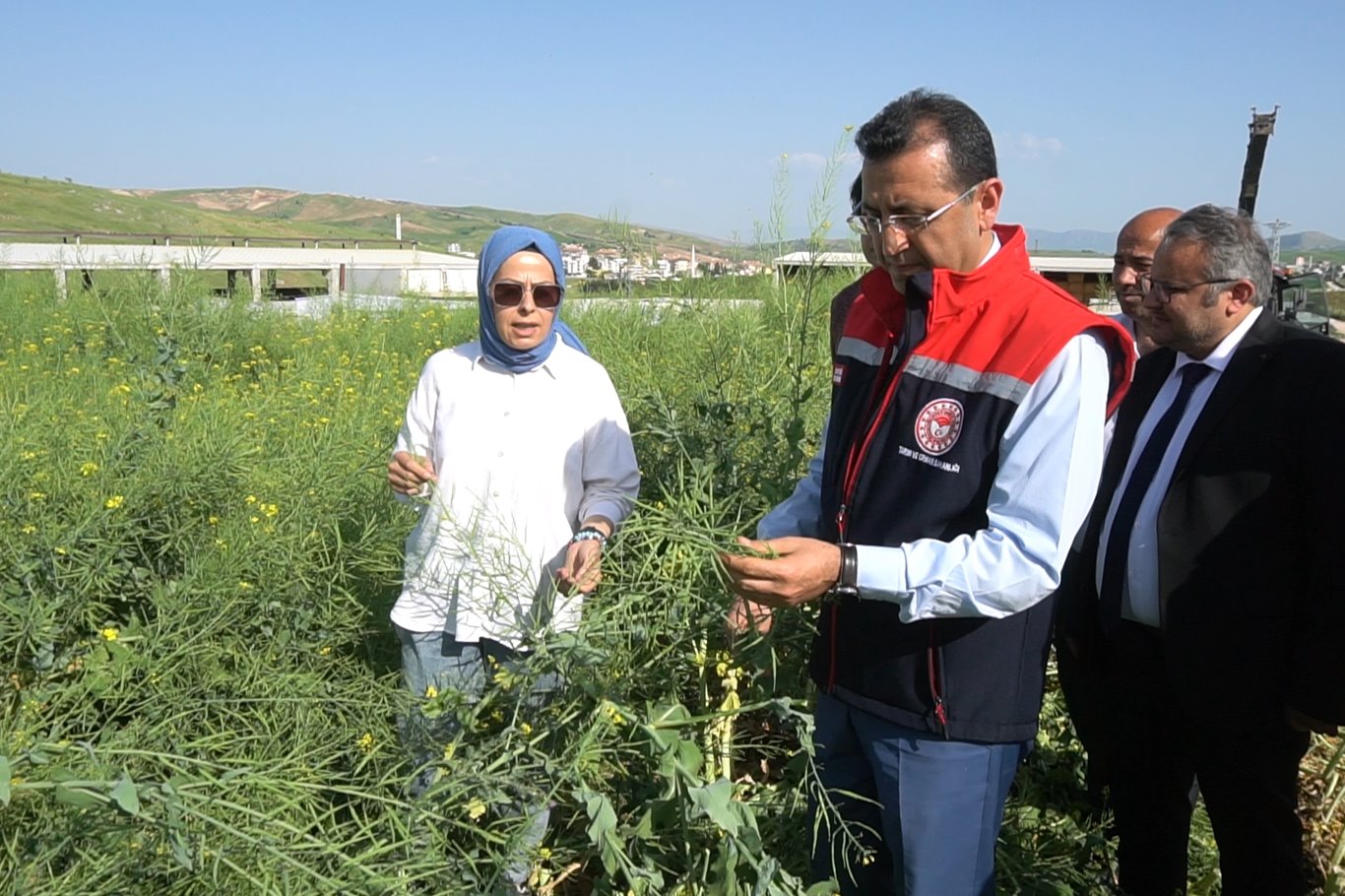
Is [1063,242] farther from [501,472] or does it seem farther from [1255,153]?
[501,472]

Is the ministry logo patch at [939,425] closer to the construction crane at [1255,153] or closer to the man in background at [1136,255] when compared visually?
the man in background at [1136,255]

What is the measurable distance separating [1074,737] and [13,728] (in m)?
2.59

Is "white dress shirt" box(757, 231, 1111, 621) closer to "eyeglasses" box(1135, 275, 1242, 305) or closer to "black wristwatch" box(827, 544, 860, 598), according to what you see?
"black wristwatch" box(827, 544, 860, 598)

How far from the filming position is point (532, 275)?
215 cm

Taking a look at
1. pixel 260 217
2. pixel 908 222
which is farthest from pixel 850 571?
pixel 260 217

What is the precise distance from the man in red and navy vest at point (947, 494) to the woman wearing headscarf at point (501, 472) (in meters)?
0.69

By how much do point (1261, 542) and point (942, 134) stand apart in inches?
44.3

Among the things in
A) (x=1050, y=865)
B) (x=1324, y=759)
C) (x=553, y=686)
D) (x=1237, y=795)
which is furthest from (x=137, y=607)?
(x=1324, y=759)

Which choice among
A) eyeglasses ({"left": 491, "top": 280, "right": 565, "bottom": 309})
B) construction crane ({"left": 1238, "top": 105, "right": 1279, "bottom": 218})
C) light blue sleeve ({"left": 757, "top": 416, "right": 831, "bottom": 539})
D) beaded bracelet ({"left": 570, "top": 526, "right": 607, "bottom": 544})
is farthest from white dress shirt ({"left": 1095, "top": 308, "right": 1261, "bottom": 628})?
construction crane ({"left": 1238, "top": 105, "right": 1279, "bottom": 218})

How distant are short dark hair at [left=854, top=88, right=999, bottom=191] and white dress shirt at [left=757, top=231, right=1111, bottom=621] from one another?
0.30 metres

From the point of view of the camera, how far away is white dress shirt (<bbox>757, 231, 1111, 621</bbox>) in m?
1.37

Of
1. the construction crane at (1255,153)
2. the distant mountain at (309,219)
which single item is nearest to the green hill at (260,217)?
the distant mountain at (309,219)

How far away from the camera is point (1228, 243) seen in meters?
2.11

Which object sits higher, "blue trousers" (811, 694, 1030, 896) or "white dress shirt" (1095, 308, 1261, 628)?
"white dress shirt" (1095, 308, 1261, 628)
